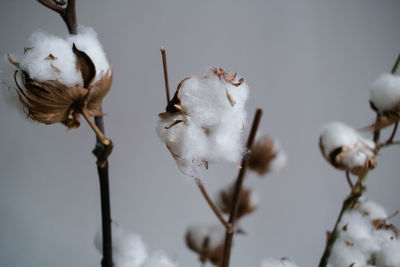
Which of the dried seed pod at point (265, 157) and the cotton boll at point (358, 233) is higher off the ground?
the dried seed pod at point (265, 157)

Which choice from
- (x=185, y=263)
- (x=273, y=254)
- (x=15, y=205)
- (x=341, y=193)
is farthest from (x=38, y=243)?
(x=341, y=193)

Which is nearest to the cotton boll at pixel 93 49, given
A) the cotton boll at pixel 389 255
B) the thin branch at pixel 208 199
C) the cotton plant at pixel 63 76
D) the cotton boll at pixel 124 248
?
the cotton plant at pixel 63 76

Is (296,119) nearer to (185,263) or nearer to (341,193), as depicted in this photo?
(341,193)

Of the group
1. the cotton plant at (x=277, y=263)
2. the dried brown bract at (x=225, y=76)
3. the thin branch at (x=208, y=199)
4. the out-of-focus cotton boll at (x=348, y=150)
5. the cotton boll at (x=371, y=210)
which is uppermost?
the out-of-focus cotton boll at (x=348, y=150)

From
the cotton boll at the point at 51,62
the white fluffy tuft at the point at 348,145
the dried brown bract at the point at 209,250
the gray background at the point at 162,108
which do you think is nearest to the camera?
the cotton boll at the point at 51,62

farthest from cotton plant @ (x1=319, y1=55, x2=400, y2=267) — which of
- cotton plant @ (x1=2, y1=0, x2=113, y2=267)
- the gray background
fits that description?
the gray background

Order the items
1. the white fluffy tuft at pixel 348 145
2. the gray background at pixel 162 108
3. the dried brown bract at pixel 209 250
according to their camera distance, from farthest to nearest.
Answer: the gray background at pixel 162 108
the dried brown bract at pixel 209 250
the white fluffy tuft at pixel 348 145

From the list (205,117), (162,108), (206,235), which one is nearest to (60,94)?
(205,117)

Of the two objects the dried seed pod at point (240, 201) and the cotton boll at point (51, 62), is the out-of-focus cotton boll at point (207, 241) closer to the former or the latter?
the dried seed pod at point (240, 201)
